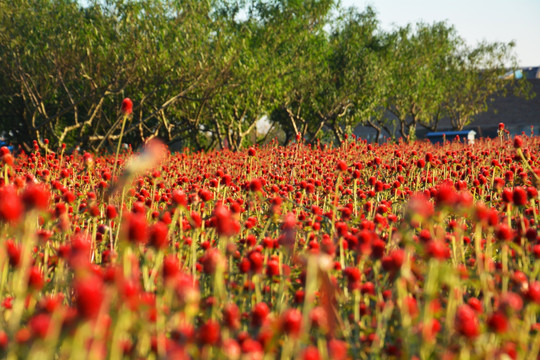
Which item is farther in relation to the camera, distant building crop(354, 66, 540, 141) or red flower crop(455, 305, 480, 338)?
distant building crop(354, 66, 540, 141)

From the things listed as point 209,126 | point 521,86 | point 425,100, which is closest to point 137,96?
point 209,126

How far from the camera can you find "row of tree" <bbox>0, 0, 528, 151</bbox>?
15.8 metres

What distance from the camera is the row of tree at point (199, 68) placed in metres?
15.8

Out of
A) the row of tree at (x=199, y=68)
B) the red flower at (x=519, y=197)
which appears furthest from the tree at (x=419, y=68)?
the red flower at (x=519, y=197)

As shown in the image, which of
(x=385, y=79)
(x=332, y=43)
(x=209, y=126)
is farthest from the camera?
(x=332, y=43)

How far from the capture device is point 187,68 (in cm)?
1684

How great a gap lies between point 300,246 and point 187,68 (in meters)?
14.3

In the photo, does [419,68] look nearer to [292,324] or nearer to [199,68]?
[199,68]

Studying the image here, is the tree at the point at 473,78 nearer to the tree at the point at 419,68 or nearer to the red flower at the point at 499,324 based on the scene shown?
the tree at the point at 419,68

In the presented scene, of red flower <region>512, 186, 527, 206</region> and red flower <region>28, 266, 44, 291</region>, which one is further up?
red flower <region>512, 186, 527, 206</region>

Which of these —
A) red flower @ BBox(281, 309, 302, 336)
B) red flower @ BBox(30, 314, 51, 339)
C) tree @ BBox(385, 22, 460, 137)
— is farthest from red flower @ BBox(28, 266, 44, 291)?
tree @ BBox(385, 22, 460, 137)

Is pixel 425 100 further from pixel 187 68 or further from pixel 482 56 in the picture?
pixel 187 68

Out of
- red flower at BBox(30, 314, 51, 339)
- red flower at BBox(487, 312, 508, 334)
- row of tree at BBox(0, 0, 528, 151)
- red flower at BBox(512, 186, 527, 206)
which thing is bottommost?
red flower at BBox(487, 312, 508, 334)

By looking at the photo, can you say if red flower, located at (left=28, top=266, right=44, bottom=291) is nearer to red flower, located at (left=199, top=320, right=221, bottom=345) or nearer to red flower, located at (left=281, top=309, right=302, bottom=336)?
red flower, located at (left=199, top=320, right=221, bottom=345)
